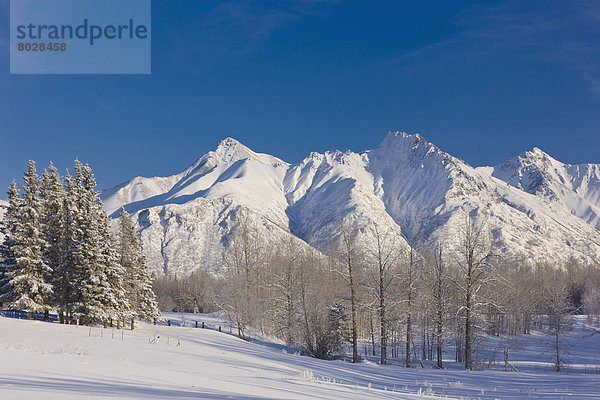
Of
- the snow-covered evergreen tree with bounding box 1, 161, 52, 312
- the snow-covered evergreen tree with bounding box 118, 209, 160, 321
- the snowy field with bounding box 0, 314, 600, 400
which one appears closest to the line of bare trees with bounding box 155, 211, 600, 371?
the snow-covered evergreen tree with bounding box 118, 209, 160, 321

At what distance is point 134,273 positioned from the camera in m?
36.7

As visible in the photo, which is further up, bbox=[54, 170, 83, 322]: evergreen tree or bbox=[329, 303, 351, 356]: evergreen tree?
bbox=[54, 170, 83, 322]: evergreen tree

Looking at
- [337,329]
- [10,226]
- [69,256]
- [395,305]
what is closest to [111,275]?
[69,256]

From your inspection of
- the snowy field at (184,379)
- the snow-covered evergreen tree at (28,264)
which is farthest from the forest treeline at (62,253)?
the snowy field at (184,379)

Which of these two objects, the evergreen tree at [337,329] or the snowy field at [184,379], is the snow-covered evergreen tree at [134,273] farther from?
the evergreen tree at [337,329]

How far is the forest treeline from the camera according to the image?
2892cm

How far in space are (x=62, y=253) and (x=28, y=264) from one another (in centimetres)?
228

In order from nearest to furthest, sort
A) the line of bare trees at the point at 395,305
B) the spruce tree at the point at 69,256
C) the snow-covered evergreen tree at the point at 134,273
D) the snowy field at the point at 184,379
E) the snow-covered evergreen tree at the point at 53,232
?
1. the snowy field at the point at 184,379
2. the line of bare trees at the point at 395,305
3. the spruce tree at the point at 69,256
4. the snow-covered evergreen tree at the point at 53,232
5. the snow-covered evergreen tree at the point at 134,273

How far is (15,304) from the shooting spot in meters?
28.2

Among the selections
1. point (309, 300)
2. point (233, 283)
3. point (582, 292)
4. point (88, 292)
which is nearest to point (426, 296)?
point (309, 300)

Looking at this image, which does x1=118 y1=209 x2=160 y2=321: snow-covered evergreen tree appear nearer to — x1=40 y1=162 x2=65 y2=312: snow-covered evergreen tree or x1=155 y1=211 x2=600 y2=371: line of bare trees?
x1=40 y1=162 x2=65 y2=312: snow-covered evergreen tree

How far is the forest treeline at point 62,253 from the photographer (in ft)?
94.9

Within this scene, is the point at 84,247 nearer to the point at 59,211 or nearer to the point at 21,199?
the point at 59,211

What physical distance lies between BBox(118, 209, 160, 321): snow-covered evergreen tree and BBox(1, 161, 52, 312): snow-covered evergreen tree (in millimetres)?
6454
